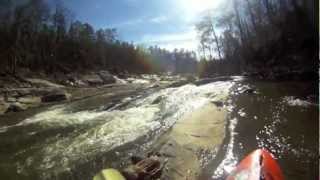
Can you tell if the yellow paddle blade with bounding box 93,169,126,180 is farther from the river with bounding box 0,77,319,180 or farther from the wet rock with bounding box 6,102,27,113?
the wet rock with bounding box 6,102,27,113

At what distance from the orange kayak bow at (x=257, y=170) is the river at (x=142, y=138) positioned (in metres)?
0.69

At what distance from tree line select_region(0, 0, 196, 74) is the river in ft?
101

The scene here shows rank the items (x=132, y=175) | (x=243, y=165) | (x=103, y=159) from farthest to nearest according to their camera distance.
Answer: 1. (x=103, y=159)
2. (x=132, y=175)
3. (x=243, y=165)

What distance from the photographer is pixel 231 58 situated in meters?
56.8

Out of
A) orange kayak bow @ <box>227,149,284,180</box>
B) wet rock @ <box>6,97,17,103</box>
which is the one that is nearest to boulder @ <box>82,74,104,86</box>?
wet rock @ <box>6,97,17,103</box>

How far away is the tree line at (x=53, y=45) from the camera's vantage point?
148ft

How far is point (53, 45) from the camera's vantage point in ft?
199

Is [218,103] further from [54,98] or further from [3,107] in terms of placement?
[54,98]

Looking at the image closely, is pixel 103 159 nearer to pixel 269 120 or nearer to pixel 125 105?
pixel 269 120

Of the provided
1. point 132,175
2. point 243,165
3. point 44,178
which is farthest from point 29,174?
point 243,165

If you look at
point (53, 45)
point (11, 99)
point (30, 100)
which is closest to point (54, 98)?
point (30, 100)

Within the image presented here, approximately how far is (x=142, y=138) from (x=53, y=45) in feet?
178

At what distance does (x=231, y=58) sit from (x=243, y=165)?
5213 cm

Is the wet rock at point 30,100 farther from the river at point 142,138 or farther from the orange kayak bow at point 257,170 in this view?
the orange kayak bow at point 257,170
